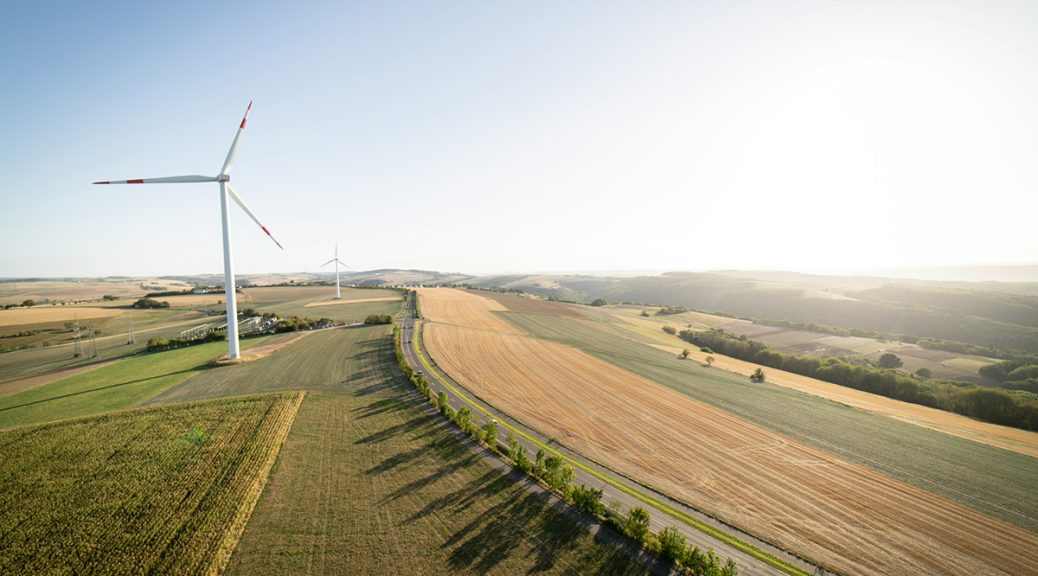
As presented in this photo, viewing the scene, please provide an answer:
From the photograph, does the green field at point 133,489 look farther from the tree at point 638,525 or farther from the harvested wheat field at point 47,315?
the harvested wheat field at point 47,315

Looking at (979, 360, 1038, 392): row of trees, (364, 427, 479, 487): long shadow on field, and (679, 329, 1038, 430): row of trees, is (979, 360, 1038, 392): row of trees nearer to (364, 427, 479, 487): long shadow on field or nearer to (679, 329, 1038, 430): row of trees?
(679, 329, 1038, 430): row of trees

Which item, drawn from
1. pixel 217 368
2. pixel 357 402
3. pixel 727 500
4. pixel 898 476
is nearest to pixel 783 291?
pixel 898 476

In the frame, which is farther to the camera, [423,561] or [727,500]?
[727,500]

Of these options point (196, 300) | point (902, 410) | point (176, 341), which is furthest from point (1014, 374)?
point (196, 300)

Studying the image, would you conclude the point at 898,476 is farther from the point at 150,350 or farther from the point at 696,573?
the point at 150,350

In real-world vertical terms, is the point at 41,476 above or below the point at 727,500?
above

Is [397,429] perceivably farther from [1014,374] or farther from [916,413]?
[1014,374]

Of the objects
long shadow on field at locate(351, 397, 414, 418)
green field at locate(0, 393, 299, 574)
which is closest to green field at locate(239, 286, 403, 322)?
long shadow on field at locate(351, 397, 414, 418)
